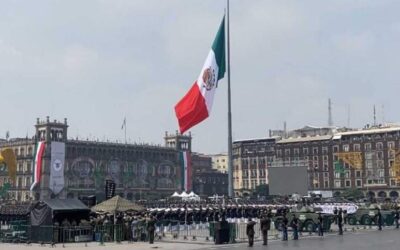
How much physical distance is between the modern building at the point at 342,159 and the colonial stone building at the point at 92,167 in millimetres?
21757

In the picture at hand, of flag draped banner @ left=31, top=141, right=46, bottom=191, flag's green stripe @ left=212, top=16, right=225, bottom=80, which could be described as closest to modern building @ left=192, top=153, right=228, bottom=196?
flag draped banner @ left=31, top=141, right=46, bottom=191

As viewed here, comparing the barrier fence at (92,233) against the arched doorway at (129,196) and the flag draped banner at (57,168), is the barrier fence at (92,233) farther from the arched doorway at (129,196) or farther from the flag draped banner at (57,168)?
the arched doorway at (129,196)

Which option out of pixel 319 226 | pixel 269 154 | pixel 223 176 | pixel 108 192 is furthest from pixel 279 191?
pixel 223 176

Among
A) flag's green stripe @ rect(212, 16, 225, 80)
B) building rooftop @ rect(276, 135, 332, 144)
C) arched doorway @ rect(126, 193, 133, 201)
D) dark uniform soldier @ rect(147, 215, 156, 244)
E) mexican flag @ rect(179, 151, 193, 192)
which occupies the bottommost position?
arched doorway @ rect(126, 193, 133, 201)

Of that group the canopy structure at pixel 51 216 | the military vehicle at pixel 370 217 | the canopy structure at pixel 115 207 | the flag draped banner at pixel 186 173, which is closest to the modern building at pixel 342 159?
the flag draped banner at pixel 186 173

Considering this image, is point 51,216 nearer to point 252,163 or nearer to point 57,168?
point 57,168

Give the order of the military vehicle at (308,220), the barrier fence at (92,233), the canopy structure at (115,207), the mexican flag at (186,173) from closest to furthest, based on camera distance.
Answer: the barrier fence at (92,233)
the canopy structure at (115,207)
the military vehicle at (308,220)
the mexican flag at (186,173)

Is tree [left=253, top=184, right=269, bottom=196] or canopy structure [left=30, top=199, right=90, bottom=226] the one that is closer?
canopy structure [left=30, top=199, right=90, bottom=226]

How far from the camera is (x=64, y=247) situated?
83.3ft

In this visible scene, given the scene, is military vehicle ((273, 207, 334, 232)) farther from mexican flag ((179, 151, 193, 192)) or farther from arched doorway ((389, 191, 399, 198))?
mexican flag ((179, 151, 193, 192))

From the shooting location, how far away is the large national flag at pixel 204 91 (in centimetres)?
2864

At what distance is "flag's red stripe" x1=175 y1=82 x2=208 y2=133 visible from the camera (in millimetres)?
28562

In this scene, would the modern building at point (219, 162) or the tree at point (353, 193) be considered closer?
the tree at point (353, 193)

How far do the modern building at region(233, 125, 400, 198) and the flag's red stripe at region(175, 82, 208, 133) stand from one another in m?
85.7
